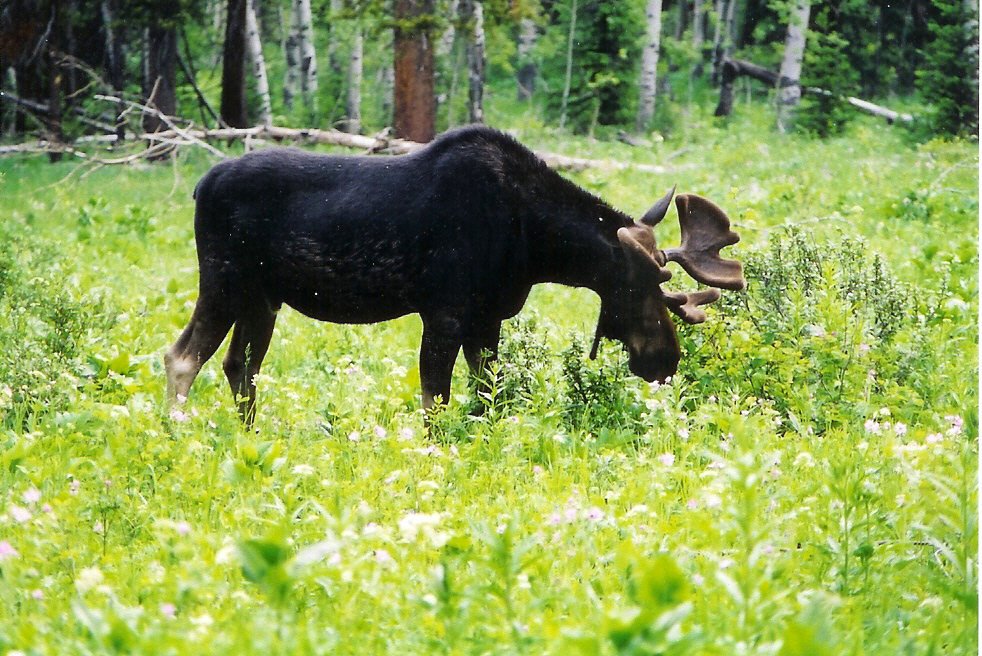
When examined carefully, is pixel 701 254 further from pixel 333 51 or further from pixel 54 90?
pixel 333 51

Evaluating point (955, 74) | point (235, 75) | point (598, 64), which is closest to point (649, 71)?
point (598, 64)

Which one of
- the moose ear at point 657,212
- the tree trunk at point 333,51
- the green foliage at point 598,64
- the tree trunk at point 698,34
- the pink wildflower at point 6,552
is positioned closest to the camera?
the pink wildflower at point 6,552

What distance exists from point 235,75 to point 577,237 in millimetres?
11351

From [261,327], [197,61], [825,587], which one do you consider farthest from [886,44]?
[825,587]

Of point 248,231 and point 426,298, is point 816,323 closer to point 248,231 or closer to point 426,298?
point 426,298

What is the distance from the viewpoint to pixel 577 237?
618cm

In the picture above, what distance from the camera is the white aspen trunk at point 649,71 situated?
22469 millimetres

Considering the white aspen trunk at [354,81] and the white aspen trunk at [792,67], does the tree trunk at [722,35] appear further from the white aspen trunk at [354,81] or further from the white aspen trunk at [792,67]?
the white aspen trunk at [354,81]

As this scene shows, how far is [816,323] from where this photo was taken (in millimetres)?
6871

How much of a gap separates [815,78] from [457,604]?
19.7 meters

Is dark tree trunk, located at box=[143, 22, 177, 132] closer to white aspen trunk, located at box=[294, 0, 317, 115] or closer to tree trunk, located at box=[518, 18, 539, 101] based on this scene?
white aspen trunk, located at box=[294, 0, 317, 115]

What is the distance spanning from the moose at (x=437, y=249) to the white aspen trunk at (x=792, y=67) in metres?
16.3

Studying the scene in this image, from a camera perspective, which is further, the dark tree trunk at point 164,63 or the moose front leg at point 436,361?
the dark tree trunk at point 164,63

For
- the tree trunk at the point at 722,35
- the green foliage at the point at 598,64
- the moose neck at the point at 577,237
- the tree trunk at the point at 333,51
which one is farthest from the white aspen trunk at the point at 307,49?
the moose neck at the point at 577,237
